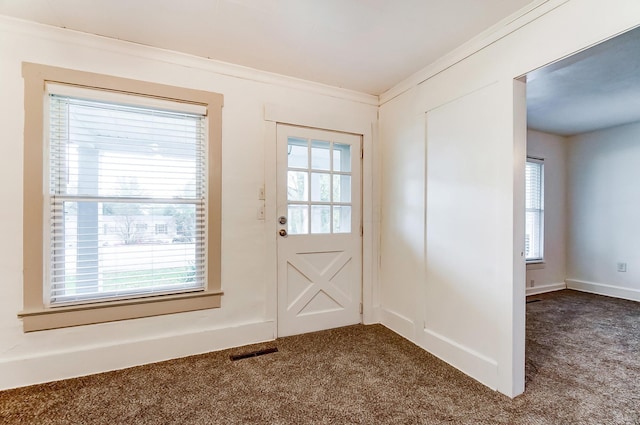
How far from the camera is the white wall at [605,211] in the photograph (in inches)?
158

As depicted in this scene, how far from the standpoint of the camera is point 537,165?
14.8 feet

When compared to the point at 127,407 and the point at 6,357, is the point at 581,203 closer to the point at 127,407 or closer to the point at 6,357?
the point at 127,407

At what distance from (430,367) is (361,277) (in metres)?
1.07

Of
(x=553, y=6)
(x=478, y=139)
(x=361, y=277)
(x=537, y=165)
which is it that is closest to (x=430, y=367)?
(x=361, y=277)

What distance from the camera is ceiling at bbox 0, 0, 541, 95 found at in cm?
177

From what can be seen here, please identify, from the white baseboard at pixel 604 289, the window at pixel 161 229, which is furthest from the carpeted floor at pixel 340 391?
the white baseboard at pixel 604 289

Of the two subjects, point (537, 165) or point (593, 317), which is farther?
point (537, 165)

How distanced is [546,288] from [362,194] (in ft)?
11.6

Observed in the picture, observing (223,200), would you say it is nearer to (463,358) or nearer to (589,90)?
(463,358)

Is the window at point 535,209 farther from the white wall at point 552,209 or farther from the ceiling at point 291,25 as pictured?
the ceiling at point 291,25

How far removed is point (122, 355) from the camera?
217cm

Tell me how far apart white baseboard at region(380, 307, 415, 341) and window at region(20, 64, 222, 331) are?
5.46ft

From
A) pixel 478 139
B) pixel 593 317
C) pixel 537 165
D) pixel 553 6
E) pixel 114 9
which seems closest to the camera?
pixel 553 6

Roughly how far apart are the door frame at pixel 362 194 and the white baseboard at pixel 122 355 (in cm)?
27
